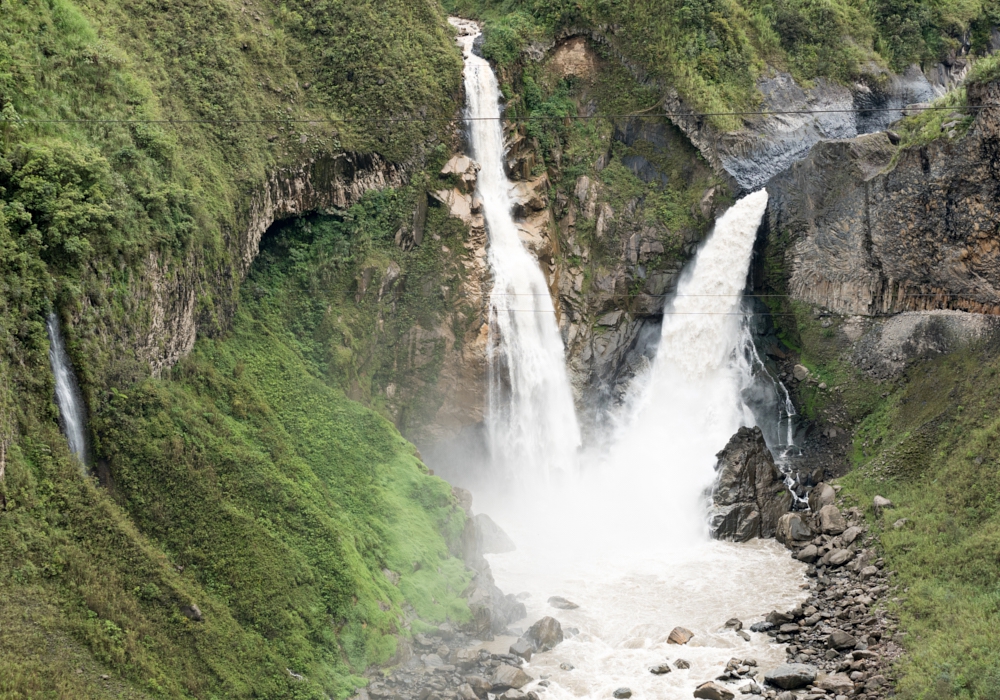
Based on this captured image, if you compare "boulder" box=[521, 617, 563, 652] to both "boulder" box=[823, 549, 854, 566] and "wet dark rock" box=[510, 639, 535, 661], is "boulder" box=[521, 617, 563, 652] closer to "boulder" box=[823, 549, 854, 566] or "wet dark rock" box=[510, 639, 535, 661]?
"wet dark rock" box=[510, 639, 535, 661]

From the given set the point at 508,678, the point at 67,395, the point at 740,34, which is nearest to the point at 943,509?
the point at 508,678

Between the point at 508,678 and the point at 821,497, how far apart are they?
1195 cm

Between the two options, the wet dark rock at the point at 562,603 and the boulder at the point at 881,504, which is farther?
the boulder at the point at 881,504

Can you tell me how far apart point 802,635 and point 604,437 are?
11.5 meters

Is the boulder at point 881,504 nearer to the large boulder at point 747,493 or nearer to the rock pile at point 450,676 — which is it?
the large boulder at point 747,493

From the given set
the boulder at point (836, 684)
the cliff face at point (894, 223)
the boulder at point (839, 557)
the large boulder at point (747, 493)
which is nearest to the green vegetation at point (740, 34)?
the cliff face at point (894, 223)

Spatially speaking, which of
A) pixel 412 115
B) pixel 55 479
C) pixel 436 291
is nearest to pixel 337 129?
pixel 412 115

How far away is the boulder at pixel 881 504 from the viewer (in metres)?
22.3

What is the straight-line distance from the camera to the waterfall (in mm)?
27469

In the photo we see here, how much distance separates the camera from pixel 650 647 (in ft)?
61.5

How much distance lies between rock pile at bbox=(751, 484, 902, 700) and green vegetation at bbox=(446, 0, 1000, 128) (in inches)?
600

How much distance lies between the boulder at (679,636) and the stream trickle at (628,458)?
531mm

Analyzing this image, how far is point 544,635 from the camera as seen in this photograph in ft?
61.1

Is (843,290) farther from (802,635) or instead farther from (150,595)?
(150,595)
